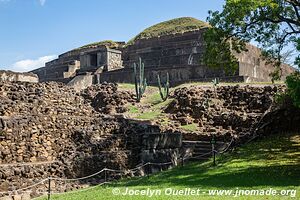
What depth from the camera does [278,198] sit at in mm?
9617

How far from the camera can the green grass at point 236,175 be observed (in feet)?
37.1

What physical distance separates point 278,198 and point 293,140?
9649 millimetres

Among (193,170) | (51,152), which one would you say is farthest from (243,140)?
(51,152)

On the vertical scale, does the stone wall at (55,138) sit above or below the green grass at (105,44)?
below

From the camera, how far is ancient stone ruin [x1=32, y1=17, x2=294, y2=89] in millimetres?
33156

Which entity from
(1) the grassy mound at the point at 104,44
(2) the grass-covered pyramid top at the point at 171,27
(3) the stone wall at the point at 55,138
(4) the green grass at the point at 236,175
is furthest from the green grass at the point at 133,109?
(1) the grassy mound at the point at 104,44

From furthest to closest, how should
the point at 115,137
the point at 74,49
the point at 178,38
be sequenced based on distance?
the point at 74,49, the point at 178,38, the point at 115,137

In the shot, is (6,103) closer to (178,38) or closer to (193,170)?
(193,170)

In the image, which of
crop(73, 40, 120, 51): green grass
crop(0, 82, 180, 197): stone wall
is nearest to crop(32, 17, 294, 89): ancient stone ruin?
crop(73, 40, 120, 51): green grass

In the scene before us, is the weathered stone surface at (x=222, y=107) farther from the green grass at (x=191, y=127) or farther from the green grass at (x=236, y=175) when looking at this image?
the green grass at (x=236, y=175)

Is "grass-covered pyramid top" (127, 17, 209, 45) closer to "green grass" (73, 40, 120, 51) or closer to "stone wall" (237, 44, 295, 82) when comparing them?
"green grass" (73, 40, 120, 51)

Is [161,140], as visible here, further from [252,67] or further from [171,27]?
[171,27]

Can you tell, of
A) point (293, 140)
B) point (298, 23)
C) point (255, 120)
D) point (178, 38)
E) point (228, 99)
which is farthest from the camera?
point (178, 38)

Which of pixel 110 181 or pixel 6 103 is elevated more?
pixel 6 103
